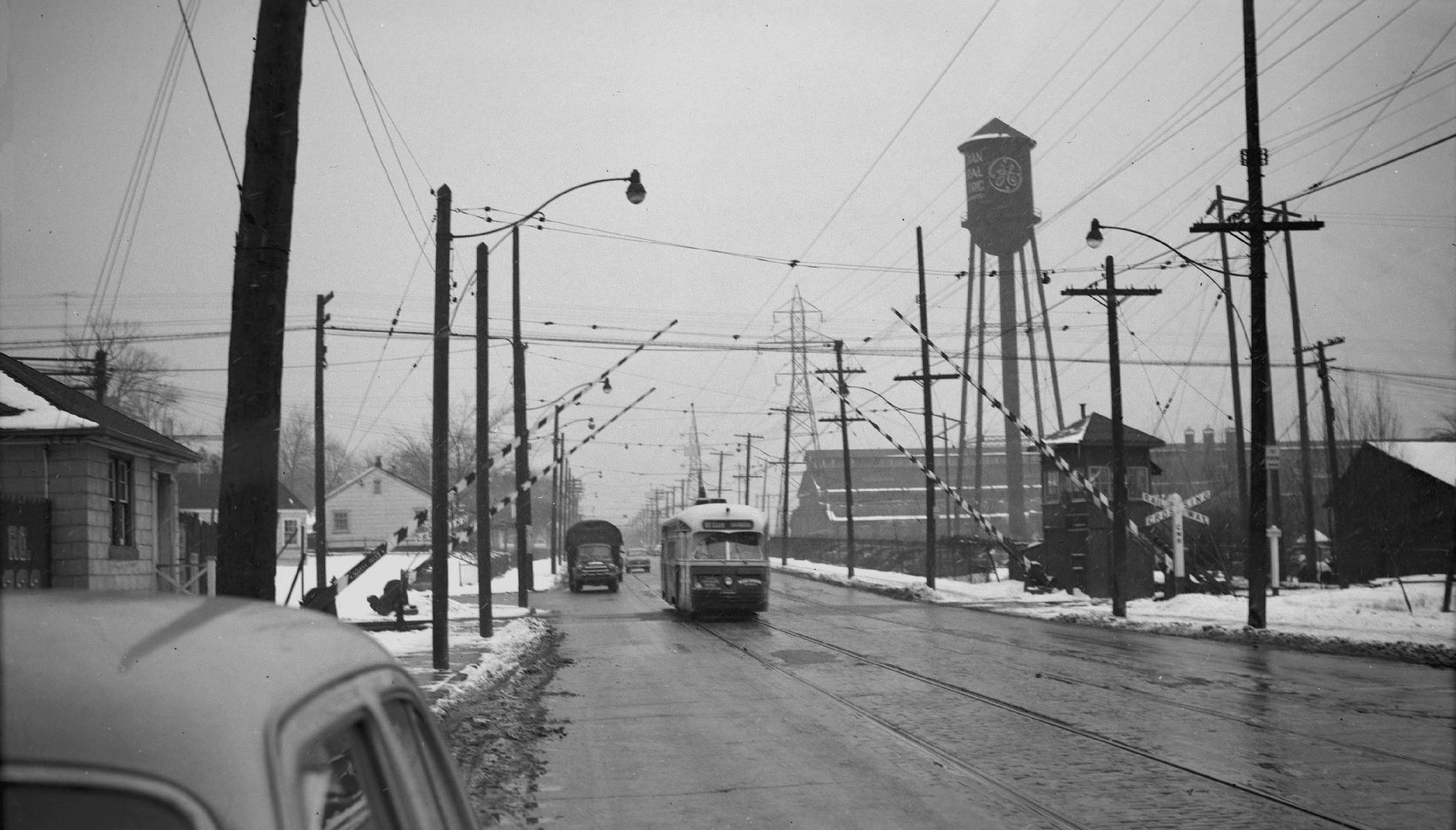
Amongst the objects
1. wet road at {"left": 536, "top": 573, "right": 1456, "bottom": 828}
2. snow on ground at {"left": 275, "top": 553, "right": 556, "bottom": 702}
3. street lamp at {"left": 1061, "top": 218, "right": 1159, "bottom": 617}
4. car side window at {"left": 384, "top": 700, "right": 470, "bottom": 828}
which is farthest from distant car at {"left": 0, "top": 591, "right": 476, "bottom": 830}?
street lamp at {"left": 1061, "top": 218, "right": 1159, "bottom": 617}

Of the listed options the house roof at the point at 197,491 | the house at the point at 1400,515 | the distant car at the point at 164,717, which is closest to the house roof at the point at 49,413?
the distant car at the point at 164,717

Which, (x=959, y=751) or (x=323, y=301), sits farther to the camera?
(x=323, y=301)

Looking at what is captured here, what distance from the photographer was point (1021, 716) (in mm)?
13578

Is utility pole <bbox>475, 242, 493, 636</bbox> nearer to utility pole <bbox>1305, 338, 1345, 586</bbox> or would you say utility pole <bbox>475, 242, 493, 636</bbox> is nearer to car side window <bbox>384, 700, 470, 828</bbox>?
car side window <bbox>384, 700, 470, 828</bbox>

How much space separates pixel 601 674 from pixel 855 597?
2372 cm

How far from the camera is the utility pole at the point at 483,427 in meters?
23.2

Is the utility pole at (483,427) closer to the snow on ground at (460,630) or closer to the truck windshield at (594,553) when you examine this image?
the snow on ground at (460,630)

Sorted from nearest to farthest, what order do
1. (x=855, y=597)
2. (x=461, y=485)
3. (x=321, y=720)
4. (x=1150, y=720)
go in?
(x=321, y=720)
(x=1150, y=720)
(x=461, y=485)
(x=855, y=597)

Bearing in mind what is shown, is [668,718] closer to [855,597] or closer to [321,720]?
[321,720]

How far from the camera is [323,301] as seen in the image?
118 feet

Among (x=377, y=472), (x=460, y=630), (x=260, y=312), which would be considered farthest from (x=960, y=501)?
(x=377, y=472)

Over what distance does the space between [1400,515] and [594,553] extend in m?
30.9

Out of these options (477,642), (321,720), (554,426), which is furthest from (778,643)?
(554,426)

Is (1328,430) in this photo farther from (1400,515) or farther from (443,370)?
(443,370)
